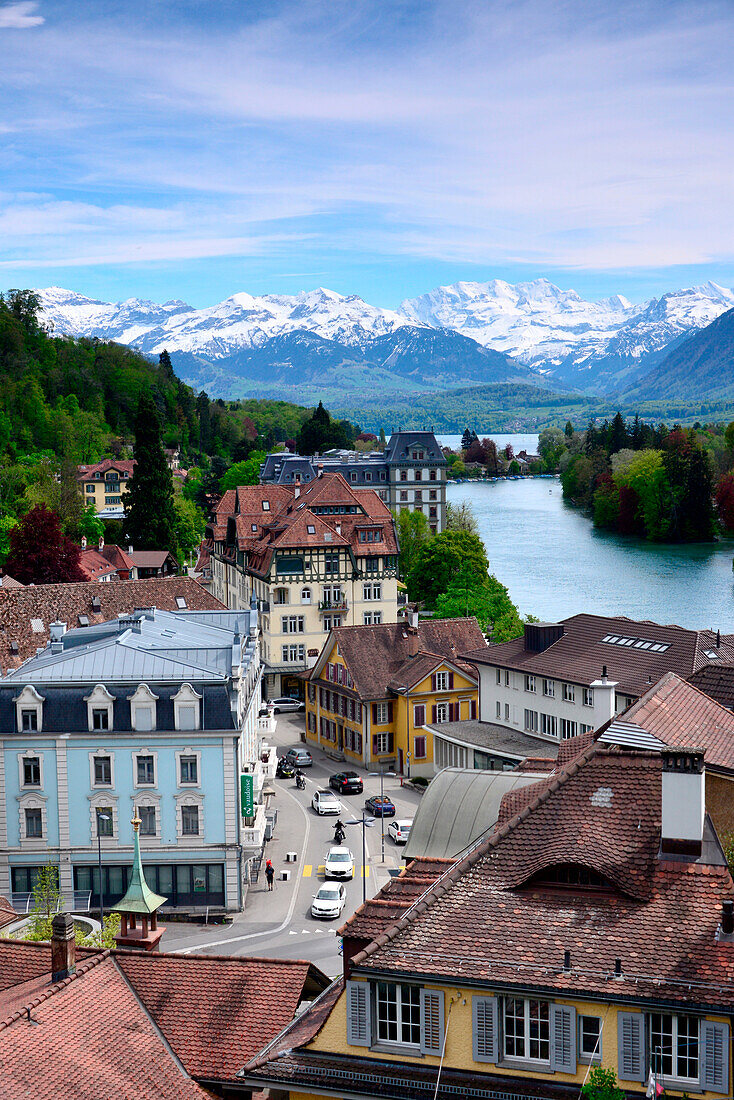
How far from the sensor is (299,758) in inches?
2360

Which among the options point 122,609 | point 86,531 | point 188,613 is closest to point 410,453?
point 86,531

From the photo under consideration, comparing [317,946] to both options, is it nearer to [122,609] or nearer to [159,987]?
[159,987]

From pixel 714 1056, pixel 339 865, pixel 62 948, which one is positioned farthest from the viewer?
pixel 339 865

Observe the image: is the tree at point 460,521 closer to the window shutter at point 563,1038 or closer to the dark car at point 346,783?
the dark car at point 346,783

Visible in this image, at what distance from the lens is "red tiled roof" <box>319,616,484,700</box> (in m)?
59.9

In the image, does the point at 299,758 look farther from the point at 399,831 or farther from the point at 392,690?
the point at 399,831

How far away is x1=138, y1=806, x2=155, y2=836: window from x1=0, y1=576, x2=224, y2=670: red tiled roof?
14.1 m

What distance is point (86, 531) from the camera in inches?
4872

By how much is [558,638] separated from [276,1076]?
41322 mm

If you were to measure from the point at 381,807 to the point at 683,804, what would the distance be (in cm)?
3614

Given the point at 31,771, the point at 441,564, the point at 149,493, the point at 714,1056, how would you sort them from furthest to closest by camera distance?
the point at 149,493 → the point at 441,564 → the point at 31,771 → the point at 714,1056

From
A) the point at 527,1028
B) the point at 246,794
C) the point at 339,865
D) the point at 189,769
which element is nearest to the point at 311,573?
→ the point at 339,865

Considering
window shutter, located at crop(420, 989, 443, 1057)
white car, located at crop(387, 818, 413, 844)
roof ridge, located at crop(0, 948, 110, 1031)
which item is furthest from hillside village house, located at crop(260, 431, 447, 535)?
window shutter, located at crop(420, 989, 443, 1057)

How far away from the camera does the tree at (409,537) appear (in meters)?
111
